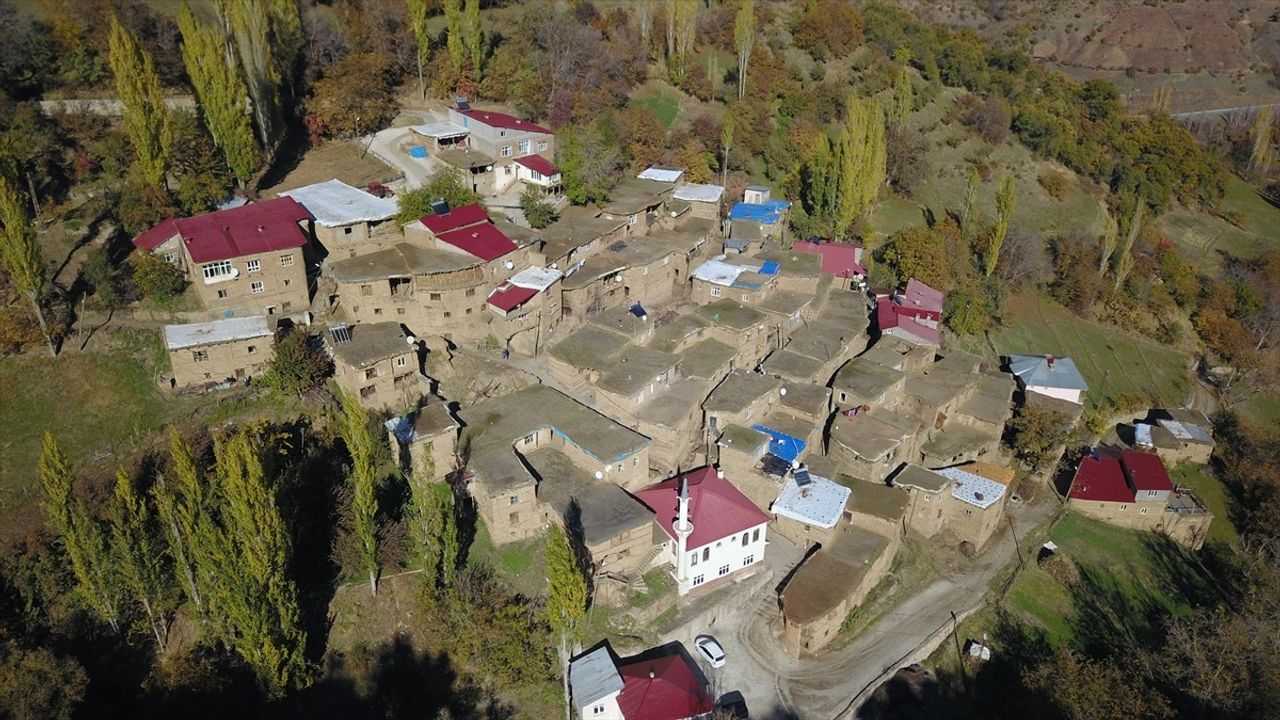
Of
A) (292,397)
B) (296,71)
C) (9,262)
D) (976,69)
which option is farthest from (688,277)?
(976,69)

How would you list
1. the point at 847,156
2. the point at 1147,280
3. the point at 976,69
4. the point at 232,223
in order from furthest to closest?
1. the point at 976,69
2. the point at 1147,280
3. the point at 847,156
4. the point at 232,223

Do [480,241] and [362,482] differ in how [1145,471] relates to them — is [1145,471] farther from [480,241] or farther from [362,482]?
[362,482]

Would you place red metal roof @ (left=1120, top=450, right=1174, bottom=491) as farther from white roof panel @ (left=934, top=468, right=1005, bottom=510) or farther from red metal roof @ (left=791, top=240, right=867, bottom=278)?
red metal roof @ (left=791, top=240, right=867, bottom=278)

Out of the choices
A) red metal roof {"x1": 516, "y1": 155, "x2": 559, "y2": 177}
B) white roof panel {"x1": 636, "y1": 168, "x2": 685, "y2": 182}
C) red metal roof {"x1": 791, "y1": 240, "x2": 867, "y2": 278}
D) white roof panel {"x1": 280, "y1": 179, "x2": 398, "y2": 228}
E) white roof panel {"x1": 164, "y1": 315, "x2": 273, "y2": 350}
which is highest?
white roof panel {"x1": 280, "y1": 179, "x2": 398, "y2": 228}

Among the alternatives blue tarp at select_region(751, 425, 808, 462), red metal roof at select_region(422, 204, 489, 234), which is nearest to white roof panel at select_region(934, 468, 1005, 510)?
blue tarp at select_region(751, 425, 808, 462)

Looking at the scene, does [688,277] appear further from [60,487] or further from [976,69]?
[976,69]

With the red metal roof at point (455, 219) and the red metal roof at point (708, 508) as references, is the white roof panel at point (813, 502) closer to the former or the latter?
the red metal roof at point (708, 508)
